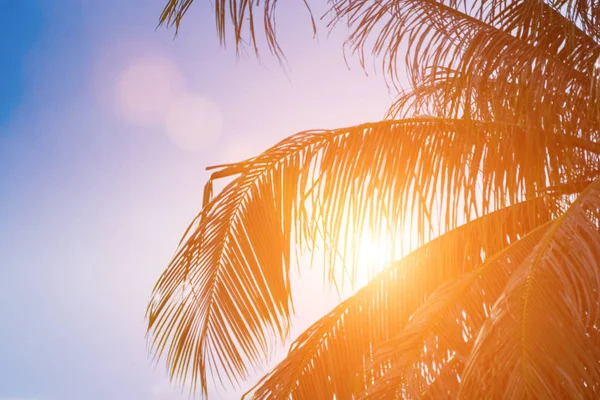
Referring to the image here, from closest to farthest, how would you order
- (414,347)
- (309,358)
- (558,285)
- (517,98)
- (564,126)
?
(558,285), (414,347), (517,98), (564,126), (309,358)

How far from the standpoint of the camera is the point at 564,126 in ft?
9.90

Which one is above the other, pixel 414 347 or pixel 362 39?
pixel 362 39

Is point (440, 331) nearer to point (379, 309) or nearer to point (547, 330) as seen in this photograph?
point (547, 330)

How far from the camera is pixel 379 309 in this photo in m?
3.53

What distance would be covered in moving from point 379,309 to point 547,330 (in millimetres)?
Result: 1554

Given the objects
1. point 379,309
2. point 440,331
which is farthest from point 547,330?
point 379,309

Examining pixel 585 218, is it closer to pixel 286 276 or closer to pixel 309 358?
pixel 286 276

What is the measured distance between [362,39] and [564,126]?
1.26 m

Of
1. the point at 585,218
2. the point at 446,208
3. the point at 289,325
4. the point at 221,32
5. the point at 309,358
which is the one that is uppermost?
the point at 221,32

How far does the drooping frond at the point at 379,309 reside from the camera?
3.35 m

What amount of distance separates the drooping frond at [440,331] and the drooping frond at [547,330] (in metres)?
0.38

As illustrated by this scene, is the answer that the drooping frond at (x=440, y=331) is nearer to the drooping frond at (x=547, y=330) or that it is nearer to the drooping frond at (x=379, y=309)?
the drooping frond at (x=547, y=330)

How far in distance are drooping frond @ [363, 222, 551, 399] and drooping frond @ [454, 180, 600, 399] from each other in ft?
1.24

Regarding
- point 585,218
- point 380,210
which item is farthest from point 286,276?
point 585,218
